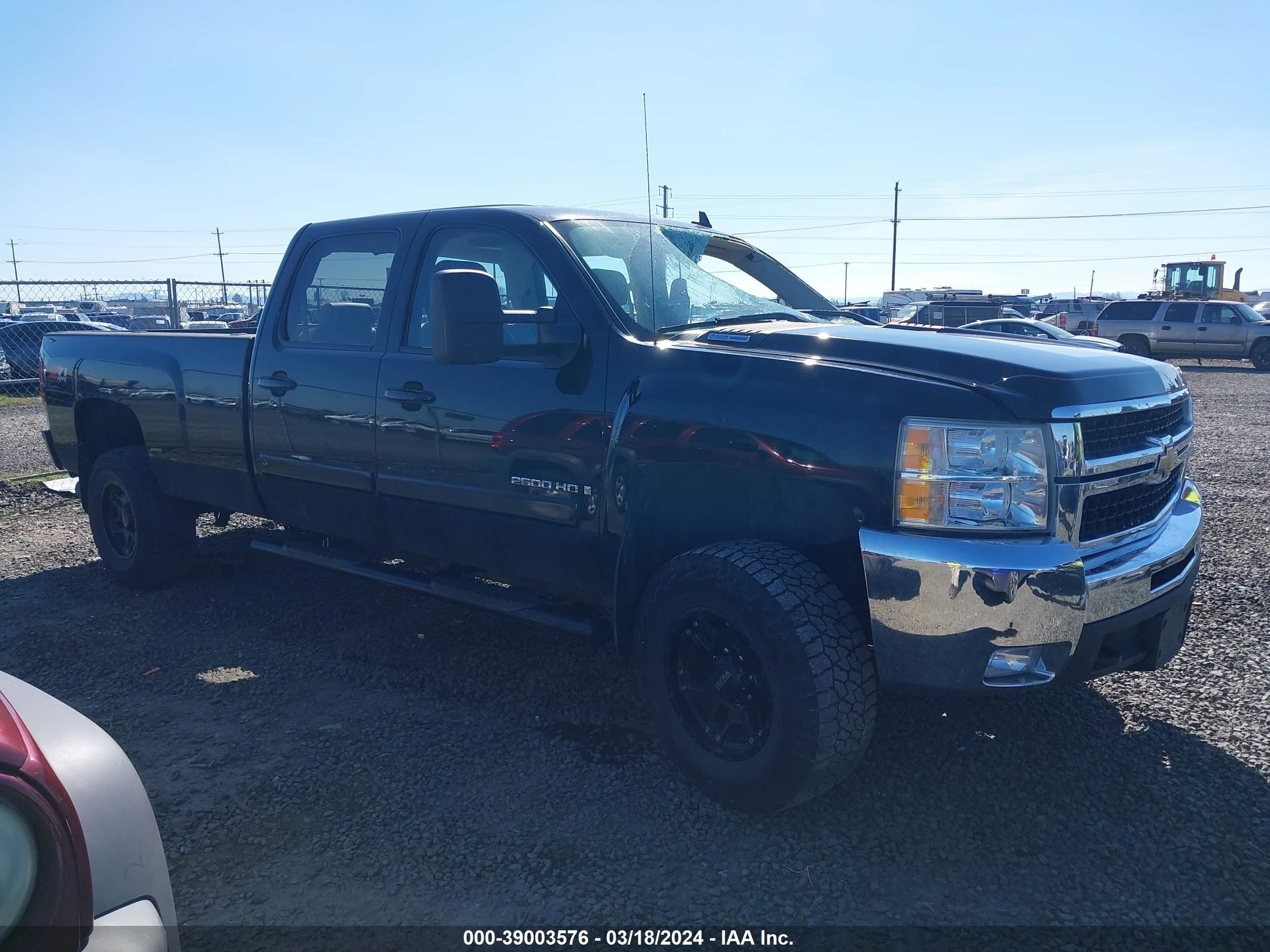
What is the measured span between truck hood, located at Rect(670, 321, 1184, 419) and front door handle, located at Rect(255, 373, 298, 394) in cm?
201

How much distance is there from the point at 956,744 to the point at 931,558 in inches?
48.4

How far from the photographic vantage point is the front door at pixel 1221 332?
25.7 metres

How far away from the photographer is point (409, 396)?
13.3 ft

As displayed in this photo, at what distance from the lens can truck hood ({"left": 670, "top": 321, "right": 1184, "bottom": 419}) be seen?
2.82m

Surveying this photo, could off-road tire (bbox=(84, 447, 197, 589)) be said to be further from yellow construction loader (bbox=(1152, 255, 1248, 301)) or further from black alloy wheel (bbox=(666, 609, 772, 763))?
yellow construction loader (bbox=(1152, 255, 1248, 301))

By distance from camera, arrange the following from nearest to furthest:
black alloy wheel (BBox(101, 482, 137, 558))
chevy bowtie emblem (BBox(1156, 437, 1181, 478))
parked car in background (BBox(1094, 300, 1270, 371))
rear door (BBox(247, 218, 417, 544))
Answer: chevy bowtie emblem (BBox(1156, 437, 1181, 478))
rear door (BBox(247, 218, 417, 544))
black alloy wheel (BBox(101, 482, 137, 558))
parked car in background (BBox(1094, 300, 1270, 371))

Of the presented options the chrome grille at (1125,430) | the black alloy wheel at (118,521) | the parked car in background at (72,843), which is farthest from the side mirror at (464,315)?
the black alloy wheel at (118,521)

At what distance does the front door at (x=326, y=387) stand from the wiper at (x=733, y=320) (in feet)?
4.41

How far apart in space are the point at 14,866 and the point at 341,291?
3523mm

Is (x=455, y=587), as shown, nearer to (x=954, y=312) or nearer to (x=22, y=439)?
(x=22, y=439)

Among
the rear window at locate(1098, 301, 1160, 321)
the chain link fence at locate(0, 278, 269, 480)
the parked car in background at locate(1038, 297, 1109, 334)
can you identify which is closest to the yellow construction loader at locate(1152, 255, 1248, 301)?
the parked car in background at locate(1038, 297, 1109, 334)

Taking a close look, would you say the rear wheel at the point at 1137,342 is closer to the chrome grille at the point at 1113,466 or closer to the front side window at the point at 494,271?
the chrome grille at the point at 1113,466

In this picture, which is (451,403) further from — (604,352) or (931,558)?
(931,558)

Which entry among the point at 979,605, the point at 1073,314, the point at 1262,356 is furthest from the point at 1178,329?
the point at 979,605
